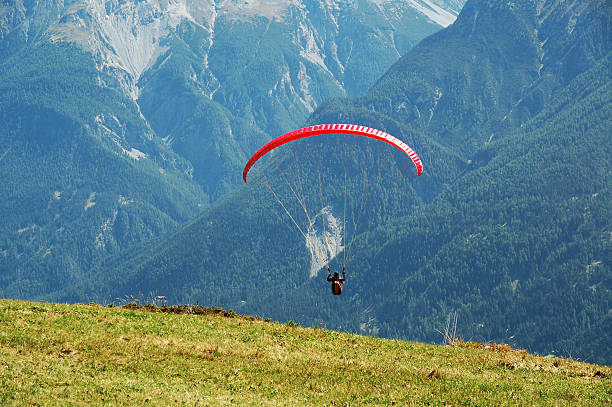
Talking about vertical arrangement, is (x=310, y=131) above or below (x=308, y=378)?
above

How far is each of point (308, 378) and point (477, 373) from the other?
1002 cm

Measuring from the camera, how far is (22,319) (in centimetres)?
4019

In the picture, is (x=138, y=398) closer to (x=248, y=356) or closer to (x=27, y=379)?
(x=27, y=379)

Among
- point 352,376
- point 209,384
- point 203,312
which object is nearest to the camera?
point 209,384

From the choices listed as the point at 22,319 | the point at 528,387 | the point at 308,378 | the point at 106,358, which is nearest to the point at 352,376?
the point at 308,378

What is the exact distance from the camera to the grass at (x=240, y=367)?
31.8 m

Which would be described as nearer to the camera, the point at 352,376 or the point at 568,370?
the point at 352,376

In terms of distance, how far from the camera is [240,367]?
36.2m

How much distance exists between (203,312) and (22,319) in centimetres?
1272

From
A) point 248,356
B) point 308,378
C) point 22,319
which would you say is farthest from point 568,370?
point 22,319

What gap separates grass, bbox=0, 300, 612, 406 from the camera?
31812 mm

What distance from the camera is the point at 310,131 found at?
169ft

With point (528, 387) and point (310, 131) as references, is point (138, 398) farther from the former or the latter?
point (310, 131)

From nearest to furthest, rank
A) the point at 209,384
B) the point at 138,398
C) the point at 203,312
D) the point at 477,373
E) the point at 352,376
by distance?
the point at 138,398, the point at 209,384, the point at 352,376, the point at 477,373, the point at 203,312
